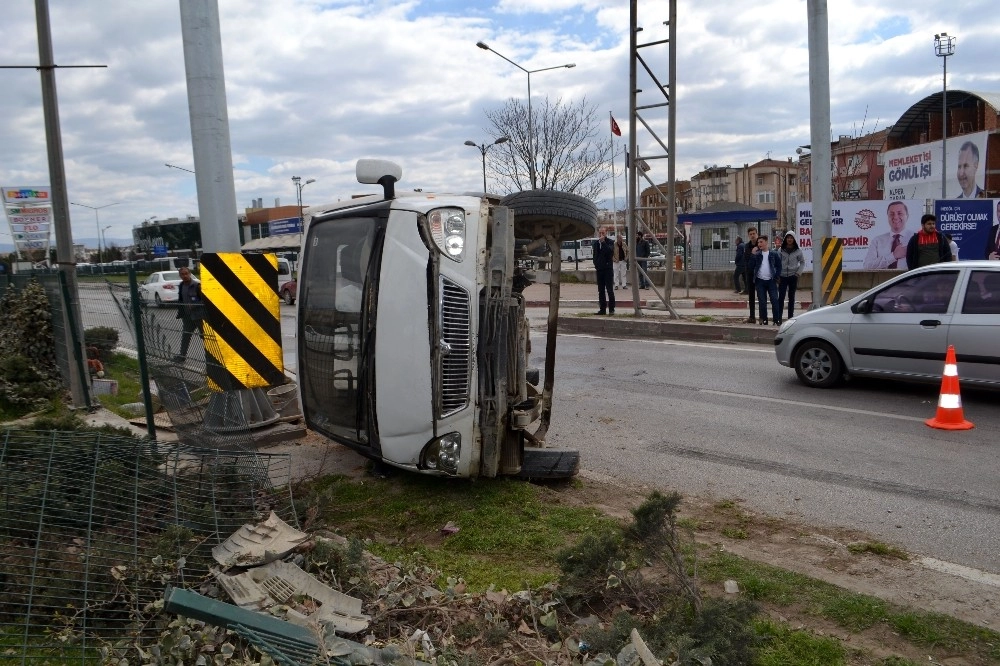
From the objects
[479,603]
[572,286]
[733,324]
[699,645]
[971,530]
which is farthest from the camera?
[572,286]

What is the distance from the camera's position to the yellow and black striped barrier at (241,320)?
7629 mm

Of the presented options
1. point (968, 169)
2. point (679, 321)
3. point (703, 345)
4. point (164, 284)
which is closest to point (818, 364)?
point (703, 345)

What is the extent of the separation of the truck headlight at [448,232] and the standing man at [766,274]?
10.5 meters

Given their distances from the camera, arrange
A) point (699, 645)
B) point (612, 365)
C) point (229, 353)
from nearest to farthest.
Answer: point (699, 645) → point (229, 353) → point (612, 365)

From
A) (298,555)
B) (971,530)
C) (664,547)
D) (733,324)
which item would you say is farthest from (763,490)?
(733,324)

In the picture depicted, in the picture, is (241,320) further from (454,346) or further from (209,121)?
(454,346)

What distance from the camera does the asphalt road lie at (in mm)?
5586

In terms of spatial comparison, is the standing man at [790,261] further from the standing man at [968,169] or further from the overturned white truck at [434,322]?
the standing man at [968,169]

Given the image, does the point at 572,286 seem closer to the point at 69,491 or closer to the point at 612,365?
the point at 612,365

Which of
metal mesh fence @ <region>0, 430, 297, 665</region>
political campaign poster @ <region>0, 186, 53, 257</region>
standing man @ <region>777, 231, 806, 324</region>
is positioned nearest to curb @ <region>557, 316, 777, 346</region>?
standing man @ <region>777, 231, 806, 324</region>

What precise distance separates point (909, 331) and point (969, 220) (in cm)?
1793

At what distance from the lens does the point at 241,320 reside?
7.87 m

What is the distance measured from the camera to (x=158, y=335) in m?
7.27

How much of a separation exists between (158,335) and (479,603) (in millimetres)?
4697
